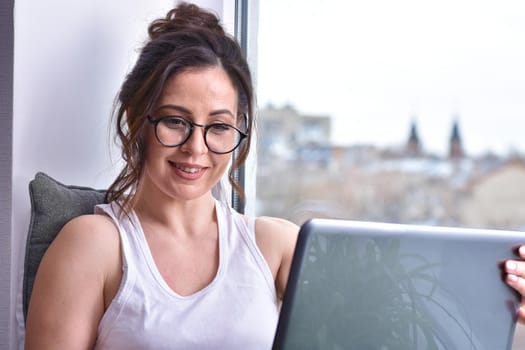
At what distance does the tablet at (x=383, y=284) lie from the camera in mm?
695

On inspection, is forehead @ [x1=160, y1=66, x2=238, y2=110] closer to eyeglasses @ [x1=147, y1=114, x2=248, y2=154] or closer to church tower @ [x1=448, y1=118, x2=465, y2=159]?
eyeglasses @ [x1=147, y1=114, x2=248, y2=154]

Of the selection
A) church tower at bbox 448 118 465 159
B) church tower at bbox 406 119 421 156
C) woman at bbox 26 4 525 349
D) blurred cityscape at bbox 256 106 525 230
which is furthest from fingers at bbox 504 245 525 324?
church tower at bbox 448 118 465 159

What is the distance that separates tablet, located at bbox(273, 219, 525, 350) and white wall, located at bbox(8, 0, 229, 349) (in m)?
0.81

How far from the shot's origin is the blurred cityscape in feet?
8.27

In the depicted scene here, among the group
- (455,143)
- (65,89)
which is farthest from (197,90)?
(455,143)

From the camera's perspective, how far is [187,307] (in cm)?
125

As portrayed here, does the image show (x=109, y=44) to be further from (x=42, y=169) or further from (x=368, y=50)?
(x=368, y=50)

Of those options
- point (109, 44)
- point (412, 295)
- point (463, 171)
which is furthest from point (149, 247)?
point (463, 171)

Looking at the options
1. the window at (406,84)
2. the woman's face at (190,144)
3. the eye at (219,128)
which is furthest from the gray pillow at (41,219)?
the window at (406,84)

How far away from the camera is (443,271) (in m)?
0.73

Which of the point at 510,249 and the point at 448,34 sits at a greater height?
the point at 448,34

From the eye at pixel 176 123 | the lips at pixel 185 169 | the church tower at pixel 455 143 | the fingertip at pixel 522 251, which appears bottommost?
the fingertip at pixel 522 251

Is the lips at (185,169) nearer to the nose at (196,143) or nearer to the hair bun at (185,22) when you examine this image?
the nose at (196,143)

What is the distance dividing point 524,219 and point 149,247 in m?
2.10
